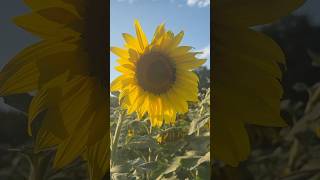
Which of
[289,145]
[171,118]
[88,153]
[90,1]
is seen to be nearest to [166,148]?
[171,118]

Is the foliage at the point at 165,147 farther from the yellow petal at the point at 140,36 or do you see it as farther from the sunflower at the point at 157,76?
the yellow petal at the point at 140,36

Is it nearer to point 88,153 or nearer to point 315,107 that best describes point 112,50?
point 88,153

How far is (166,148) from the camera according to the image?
136 cm

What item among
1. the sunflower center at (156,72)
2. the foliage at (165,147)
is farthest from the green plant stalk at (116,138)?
the sunflower center at (156,72)

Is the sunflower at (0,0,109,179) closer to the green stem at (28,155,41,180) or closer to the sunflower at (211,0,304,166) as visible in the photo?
the green stem at (28,155,41,180)

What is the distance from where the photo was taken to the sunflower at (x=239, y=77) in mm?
1185

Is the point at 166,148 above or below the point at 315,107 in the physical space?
below

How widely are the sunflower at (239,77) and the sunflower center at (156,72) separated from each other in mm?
274

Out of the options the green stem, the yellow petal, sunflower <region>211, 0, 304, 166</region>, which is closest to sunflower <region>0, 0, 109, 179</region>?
the green stem

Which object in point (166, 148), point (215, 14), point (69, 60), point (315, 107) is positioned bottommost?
point (166, 148)

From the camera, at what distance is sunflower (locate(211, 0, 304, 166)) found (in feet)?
3.89

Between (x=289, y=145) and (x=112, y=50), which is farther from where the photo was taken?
(x=112, y=50)

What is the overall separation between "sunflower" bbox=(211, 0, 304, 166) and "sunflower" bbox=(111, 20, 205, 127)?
19 centimetres

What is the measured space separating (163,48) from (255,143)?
43 cm
